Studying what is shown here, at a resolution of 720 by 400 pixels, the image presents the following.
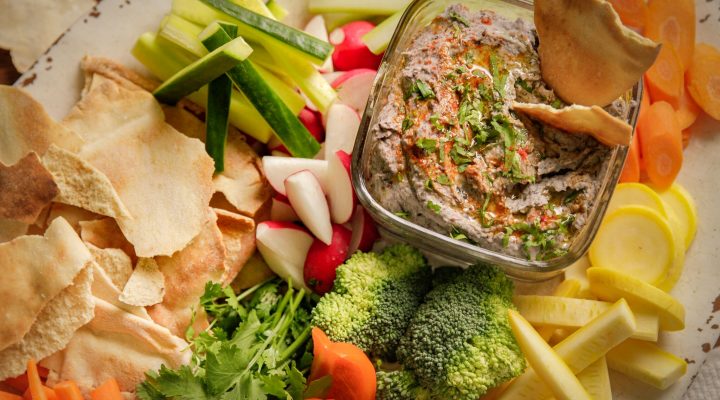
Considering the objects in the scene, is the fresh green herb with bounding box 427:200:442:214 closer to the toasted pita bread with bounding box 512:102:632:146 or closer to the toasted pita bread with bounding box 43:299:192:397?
the toasted pita bread with bounding box 512:102:632:146

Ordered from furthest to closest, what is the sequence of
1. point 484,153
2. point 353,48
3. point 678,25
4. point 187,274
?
point 353,48, point 678,25, point 187,274, point 484,153

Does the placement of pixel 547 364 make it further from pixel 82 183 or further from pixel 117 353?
pixel 82 183

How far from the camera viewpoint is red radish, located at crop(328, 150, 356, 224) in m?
2.20

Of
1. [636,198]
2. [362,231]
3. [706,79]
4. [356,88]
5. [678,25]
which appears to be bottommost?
[362,231]

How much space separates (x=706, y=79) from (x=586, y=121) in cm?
68

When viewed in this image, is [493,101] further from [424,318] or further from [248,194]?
[248,194]

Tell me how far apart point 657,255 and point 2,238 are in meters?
1.95

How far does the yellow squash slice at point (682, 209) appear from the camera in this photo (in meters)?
2.26

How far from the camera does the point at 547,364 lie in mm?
1958

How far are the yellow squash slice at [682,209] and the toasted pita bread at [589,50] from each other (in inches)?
19.7

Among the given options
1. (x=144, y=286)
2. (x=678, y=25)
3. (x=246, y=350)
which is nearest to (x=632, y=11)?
(x=678, y=25)

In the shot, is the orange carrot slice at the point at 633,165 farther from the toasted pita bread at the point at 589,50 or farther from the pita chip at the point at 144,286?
the pita chip at the point at 144,286

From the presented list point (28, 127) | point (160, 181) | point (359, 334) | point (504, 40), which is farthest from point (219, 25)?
point (359, 334)

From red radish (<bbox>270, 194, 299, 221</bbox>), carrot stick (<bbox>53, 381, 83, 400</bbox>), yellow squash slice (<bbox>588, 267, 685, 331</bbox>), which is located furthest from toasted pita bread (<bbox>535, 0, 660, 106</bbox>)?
carrot stick (<bbox>53, 381, 83, 400</bbox>)
